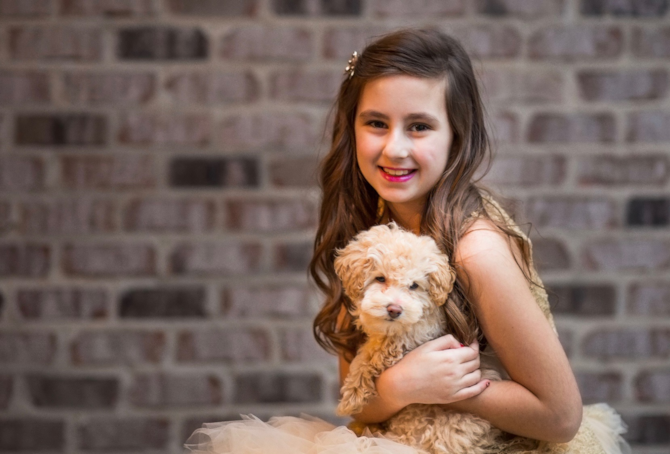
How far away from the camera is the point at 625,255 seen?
5.69 ft

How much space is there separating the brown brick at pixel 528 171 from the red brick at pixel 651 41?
1.23 feet

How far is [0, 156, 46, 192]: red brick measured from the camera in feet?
5.69

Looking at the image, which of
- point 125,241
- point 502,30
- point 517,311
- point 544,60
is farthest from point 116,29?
point 517,311

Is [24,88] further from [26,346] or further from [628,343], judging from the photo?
[628,343]

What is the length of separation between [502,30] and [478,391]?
44.9 inches

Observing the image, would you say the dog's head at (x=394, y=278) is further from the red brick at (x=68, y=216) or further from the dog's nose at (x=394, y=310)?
the red brick at (x=68, y=216)

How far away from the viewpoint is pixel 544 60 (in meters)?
1.72

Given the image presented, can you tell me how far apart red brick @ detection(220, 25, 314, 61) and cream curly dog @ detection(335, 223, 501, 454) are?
0.93 meters

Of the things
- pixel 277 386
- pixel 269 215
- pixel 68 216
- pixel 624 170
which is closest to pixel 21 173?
pixel 68 216

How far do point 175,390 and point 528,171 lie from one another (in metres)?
1.18

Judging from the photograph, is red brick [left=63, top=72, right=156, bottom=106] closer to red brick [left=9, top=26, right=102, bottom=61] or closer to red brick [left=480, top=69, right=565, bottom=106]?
red brick [left=9, top=26, right=102, bottom=61]

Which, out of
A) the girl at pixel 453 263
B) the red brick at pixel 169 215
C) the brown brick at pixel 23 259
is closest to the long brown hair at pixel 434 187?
the girl at pixel 453 263

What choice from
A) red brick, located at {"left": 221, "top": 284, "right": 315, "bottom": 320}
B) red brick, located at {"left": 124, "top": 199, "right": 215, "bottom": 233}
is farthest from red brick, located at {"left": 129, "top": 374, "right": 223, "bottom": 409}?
red brick, located at {"left": 124, "top": 199, "right": 215, "bottom": 233}

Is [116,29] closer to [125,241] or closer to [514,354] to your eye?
[125,241]
